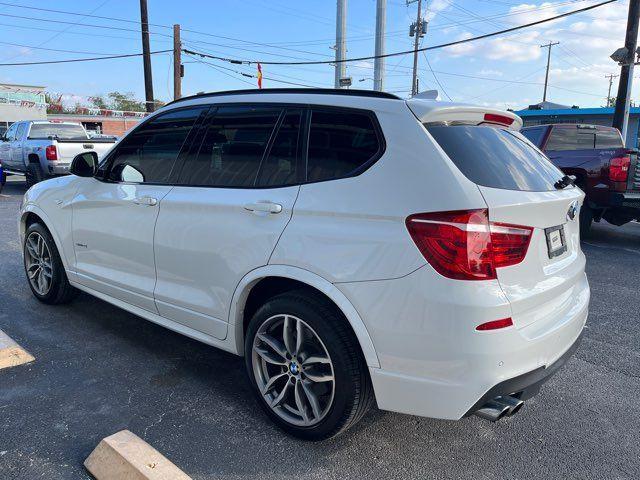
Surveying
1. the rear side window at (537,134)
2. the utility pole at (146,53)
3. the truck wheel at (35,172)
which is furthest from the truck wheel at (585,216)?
the utility pole at (146,53)

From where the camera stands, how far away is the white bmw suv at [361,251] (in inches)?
84.7

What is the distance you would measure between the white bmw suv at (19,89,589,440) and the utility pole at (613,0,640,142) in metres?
13.0

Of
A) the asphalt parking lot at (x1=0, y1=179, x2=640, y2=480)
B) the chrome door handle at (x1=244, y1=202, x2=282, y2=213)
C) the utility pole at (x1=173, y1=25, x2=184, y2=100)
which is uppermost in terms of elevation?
the utility pole at (x1=173, y1=25, x2=184, y2=100)

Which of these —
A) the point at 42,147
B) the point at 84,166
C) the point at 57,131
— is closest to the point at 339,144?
the point at 84,166

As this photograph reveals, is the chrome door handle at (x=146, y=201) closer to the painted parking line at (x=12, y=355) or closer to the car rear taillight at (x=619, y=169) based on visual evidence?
the painted parking line at (x=12, y=355)

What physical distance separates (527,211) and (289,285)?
1.23 m

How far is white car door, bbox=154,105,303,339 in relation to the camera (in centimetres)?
270

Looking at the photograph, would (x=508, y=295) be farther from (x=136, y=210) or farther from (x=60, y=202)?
(x=60, y=202)

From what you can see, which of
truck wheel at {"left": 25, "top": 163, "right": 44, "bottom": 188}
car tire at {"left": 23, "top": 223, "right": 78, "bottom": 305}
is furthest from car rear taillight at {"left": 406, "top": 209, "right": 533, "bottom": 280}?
truck wheel at {"left": 25, "top": 163, "right": 44, "bottom": 188}

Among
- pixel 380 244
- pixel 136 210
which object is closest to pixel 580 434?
pixel 380 244

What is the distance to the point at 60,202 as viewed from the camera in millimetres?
4242

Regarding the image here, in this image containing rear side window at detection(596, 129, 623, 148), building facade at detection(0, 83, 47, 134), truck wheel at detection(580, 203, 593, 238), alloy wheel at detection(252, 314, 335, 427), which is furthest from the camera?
building facade at detection(0, 83, 47, 134)

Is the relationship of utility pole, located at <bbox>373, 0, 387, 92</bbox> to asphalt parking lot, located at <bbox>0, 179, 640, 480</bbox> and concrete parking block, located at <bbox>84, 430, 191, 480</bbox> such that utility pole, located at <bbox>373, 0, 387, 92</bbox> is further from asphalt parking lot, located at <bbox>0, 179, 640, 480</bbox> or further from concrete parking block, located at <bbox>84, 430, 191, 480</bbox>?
concrete parking block, located at <bbox>84, 430, 191, 480</bbox>

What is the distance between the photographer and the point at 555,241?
2539 millimetres
